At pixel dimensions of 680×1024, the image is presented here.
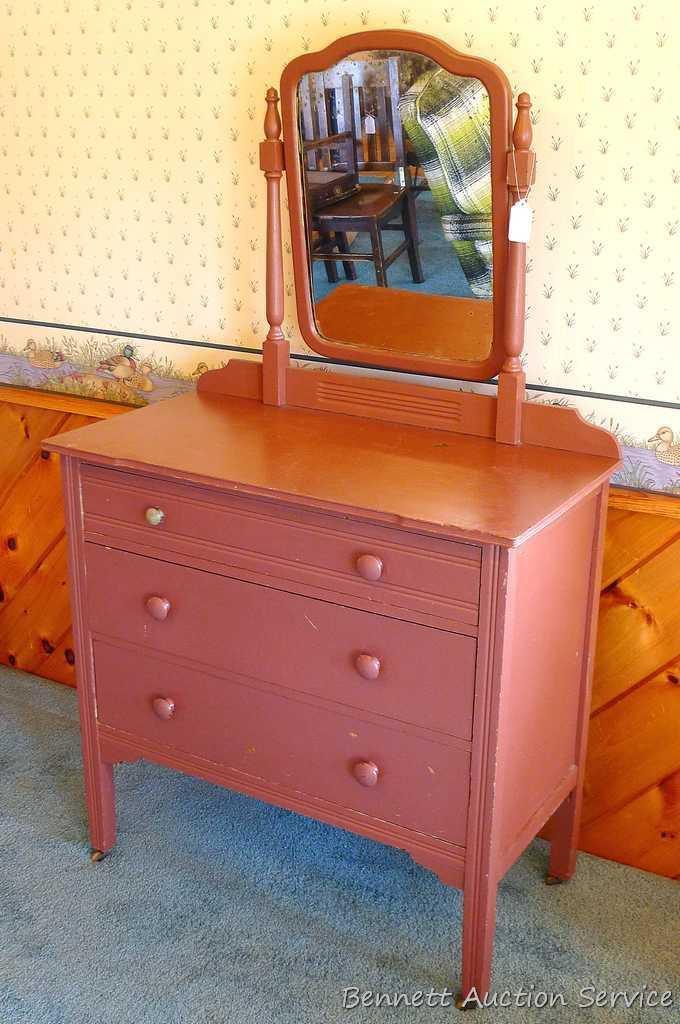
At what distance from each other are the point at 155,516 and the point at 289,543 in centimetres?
27

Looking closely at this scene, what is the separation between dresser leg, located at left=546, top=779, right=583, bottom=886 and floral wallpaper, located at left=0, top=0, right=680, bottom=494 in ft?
2.06

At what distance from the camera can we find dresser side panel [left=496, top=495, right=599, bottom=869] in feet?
5.58

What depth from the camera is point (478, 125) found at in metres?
1.86

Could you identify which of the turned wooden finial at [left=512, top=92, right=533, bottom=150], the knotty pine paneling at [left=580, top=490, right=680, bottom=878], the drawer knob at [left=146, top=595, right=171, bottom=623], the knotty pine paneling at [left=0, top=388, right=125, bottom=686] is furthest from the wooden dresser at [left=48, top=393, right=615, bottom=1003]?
the knotty pine paneling at [left=0, top=388, right=125, bottom=686]

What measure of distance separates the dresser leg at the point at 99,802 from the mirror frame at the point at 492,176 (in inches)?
36.9

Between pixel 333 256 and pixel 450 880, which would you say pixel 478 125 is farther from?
pixel 450 880

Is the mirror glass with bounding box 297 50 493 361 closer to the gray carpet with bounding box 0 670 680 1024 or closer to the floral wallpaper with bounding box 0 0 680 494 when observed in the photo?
the floral wallpaper with bounding box 0 0 680 494

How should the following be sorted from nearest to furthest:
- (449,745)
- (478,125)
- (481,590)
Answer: (481,590)
(449,745)
(478,125)

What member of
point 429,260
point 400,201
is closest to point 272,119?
point 400,201

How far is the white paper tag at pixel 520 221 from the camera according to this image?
1.84 meters

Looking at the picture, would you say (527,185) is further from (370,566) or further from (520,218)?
(370,566)

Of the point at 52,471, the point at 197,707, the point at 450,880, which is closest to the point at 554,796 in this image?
the point at 450,880

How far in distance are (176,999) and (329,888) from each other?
1.26 feet

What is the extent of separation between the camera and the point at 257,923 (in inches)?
80.4
